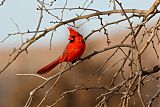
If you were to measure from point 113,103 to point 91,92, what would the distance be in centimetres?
115

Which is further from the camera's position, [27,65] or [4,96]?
[27,65]

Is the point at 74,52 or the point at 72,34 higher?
the point at 72,34

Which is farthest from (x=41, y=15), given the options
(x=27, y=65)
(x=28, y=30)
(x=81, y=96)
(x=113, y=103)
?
(x=27, y=65)

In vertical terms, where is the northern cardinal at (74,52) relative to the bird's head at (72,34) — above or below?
below

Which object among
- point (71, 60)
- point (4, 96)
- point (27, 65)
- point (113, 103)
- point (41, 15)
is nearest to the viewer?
point (41, 15)

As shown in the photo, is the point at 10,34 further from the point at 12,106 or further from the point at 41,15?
the point at 12,106

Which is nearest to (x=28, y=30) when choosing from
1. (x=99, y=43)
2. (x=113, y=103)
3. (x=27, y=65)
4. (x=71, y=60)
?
(x=71, y=60)

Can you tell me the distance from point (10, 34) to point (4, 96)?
35.3 feet

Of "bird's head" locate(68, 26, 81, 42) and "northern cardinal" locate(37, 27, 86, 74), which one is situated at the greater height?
"bird's head" locate(68, 26, 81, 42)

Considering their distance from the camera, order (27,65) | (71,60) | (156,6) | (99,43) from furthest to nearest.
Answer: (27,65), (99,43), (71,60), (156,6)

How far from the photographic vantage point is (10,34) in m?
3.05

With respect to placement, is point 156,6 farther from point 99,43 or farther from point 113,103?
point 99,43

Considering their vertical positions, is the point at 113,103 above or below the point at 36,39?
below

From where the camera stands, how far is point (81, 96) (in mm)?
11055
